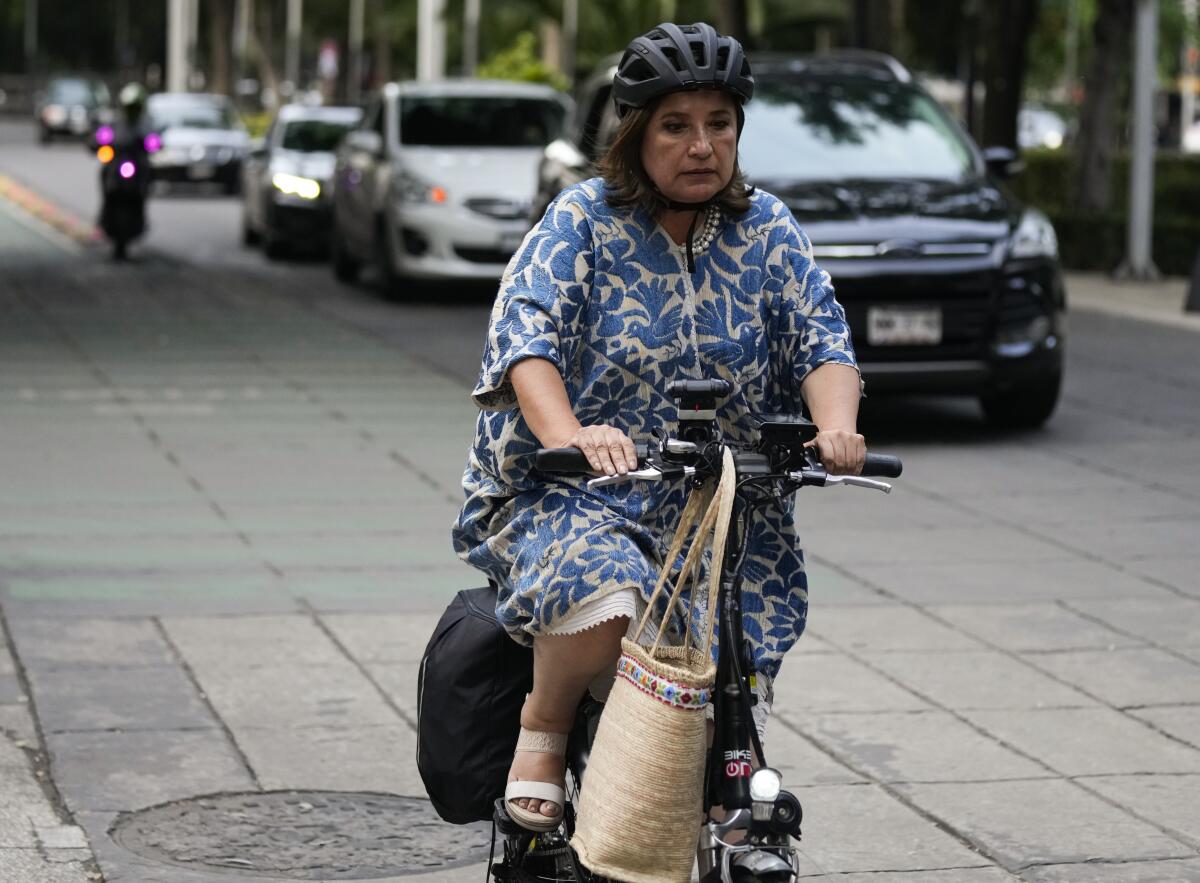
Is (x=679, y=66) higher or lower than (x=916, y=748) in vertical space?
higher

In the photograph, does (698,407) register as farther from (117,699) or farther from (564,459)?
(117,699)

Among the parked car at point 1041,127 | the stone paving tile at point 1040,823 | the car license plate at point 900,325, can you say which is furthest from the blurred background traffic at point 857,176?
the parked car at point 1041,127

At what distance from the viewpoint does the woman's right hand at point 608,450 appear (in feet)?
11.3

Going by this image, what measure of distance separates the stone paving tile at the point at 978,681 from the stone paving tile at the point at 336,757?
148 centimetres

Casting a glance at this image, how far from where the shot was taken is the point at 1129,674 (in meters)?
6.58

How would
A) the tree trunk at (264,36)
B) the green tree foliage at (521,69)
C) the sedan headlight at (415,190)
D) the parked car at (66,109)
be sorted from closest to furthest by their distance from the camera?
the sedan headlight at (415,190), the green tree foliage at (521,69), the parked car at (66,109), the tree trunk at (264,36)

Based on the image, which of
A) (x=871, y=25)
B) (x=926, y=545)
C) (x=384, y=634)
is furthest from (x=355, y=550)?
Answer: (x=871, y=25)

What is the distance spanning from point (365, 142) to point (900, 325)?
9.14 m

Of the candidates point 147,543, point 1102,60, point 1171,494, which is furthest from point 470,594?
point 1102,60

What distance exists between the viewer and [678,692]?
3.38 metres

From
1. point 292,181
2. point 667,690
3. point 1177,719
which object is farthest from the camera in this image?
point 292,181

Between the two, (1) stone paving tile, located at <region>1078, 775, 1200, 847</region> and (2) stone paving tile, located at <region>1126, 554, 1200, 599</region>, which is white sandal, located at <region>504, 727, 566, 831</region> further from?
(2) stone paving tile, located at <region>1126, 554, 1200, 599</region>

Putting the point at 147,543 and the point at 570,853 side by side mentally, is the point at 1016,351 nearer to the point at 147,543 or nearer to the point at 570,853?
the point at 147,543

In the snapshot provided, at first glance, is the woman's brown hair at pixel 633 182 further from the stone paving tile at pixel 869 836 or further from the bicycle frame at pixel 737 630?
the stone paving tile at pixel 869 836
